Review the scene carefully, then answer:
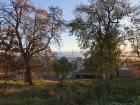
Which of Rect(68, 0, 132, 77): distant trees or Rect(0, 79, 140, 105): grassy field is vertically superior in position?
Rect(68, 0, 132, 77): distant trees

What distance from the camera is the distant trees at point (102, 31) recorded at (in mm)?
48031

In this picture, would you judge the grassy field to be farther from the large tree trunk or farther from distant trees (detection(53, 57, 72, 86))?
distant trees (detection(53, 57, 72, 86))

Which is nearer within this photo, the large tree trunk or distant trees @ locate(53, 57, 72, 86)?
the large tree trunk

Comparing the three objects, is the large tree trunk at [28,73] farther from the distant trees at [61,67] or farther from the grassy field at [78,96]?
the grassy field at [78,96]

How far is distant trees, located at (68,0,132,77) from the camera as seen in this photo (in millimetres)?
48031

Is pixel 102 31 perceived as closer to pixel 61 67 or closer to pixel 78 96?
pixel 61 67

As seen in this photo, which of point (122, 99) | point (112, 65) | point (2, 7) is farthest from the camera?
point (112, 65)

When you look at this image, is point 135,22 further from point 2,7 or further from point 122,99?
point 122,99

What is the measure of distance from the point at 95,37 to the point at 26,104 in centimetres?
2698

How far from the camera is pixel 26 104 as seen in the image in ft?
74.5

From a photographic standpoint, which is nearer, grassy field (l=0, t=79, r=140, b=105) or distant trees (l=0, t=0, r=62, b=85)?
grassy field (l=0, t=79, r=140, b=105)

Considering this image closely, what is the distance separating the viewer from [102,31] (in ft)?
161

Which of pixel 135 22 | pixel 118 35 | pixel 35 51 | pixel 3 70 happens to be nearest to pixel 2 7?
pixel 35 51

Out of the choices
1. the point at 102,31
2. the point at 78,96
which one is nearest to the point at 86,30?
the point at 102,31
